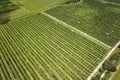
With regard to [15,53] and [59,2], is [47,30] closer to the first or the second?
[15,53]

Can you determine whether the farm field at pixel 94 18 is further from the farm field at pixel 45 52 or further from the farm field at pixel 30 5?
the farm field at pixel 45 52

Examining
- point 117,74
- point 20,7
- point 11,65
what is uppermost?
point 20,7

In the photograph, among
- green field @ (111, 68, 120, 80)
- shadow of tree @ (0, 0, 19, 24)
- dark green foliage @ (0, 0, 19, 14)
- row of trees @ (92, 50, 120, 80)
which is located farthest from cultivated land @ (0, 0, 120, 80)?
green field @ (111, 68, 120, 80)

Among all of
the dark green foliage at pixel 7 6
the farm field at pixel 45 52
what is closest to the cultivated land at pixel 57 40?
the farm field at pixel 45 52

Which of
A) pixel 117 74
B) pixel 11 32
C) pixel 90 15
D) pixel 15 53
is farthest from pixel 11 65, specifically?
pixel 90 15

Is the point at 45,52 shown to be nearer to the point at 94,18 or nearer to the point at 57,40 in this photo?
the point at 57,40

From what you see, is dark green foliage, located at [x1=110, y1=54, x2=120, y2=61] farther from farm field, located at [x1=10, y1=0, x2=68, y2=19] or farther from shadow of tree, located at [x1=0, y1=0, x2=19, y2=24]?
shadow of tree, located at [x1=0, y1=0, x2=19, y2=24]
